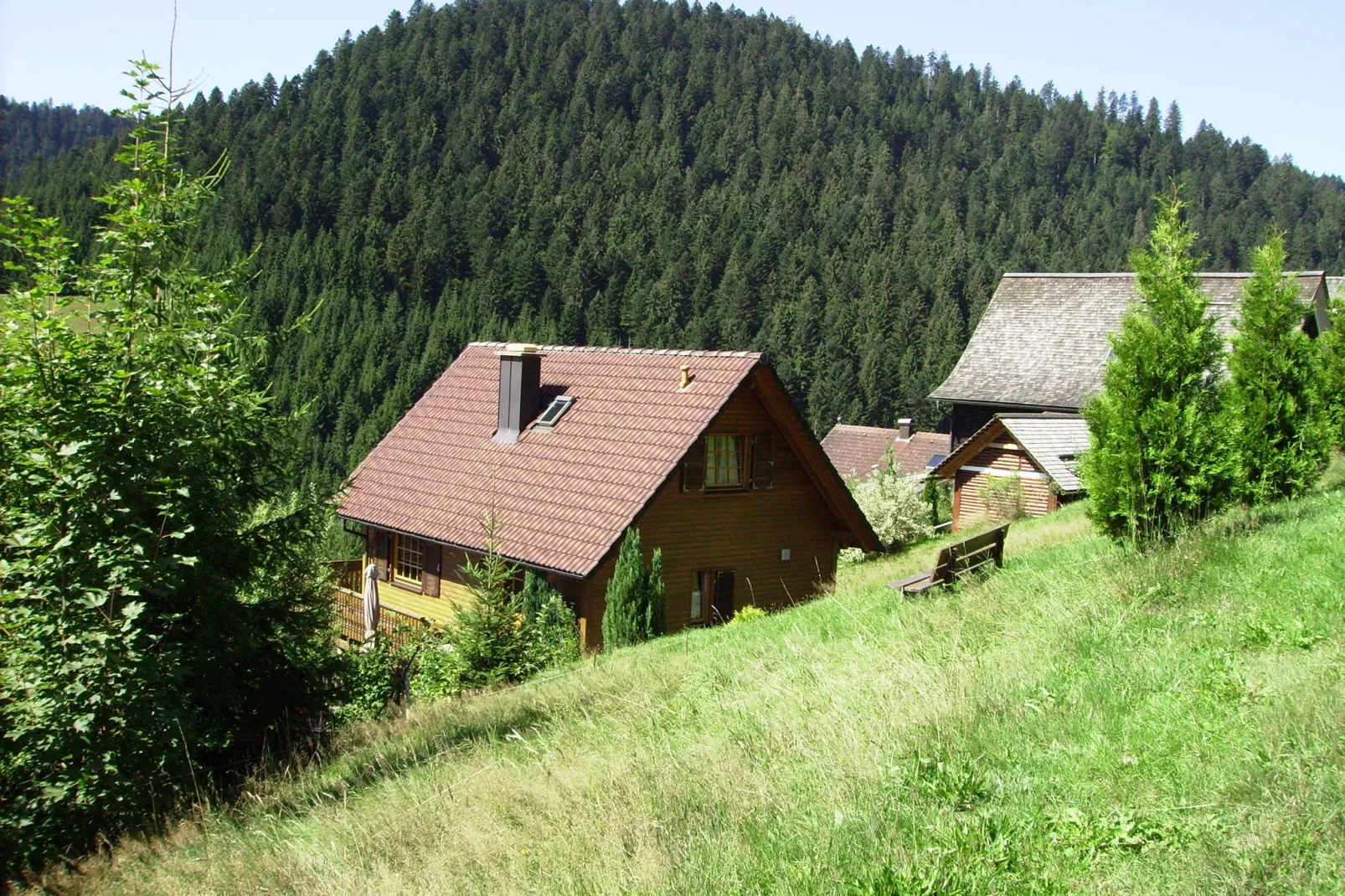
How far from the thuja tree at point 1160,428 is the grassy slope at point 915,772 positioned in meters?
1.52

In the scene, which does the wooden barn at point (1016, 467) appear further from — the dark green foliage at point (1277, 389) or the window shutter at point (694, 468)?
the dark green foliage at point (1277, 389)

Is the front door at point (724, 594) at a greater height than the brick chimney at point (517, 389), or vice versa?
the brick chimney at point (517, 389)

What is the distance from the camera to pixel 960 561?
1188cm

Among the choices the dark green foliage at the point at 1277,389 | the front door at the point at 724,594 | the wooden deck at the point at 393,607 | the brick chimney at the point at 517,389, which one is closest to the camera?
the dark green foliage at the point at 1277,389

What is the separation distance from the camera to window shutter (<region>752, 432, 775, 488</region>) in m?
21.2

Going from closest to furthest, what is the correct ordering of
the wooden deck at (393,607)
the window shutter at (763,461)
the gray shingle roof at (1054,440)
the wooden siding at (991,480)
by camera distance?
the wooden deck at (393,607) → the window shutter at (763,461) → the gray shingle roof at (1054,440) → the wooden siding at (991,480)

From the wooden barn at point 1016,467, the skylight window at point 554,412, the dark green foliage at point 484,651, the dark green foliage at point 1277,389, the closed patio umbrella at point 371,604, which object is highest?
the dark green foliage at point 1277,389

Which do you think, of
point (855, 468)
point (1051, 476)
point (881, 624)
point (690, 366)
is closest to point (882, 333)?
point (855, 468)

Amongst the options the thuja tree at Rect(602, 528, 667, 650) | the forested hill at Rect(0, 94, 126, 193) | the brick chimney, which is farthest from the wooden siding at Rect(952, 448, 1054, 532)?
the forested hill at Rect(0, 94, 126, 193)

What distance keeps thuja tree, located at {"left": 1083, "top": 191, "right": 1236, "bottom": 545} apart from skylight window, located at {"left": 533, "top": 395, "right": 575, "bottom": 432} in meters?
12.6

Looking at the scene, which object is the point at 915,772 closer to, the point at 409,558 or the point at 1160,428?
the point at 1160,428

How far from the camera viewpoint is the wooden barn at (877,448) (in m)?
60.4

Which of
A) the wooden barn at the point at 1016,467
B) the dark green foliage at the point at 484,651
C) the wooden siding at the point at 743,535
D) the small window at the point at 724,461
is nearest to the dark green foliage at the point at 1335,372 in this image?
the wooden barn at the point at 1016,467

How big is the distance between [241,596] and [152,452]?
91.6 inches
